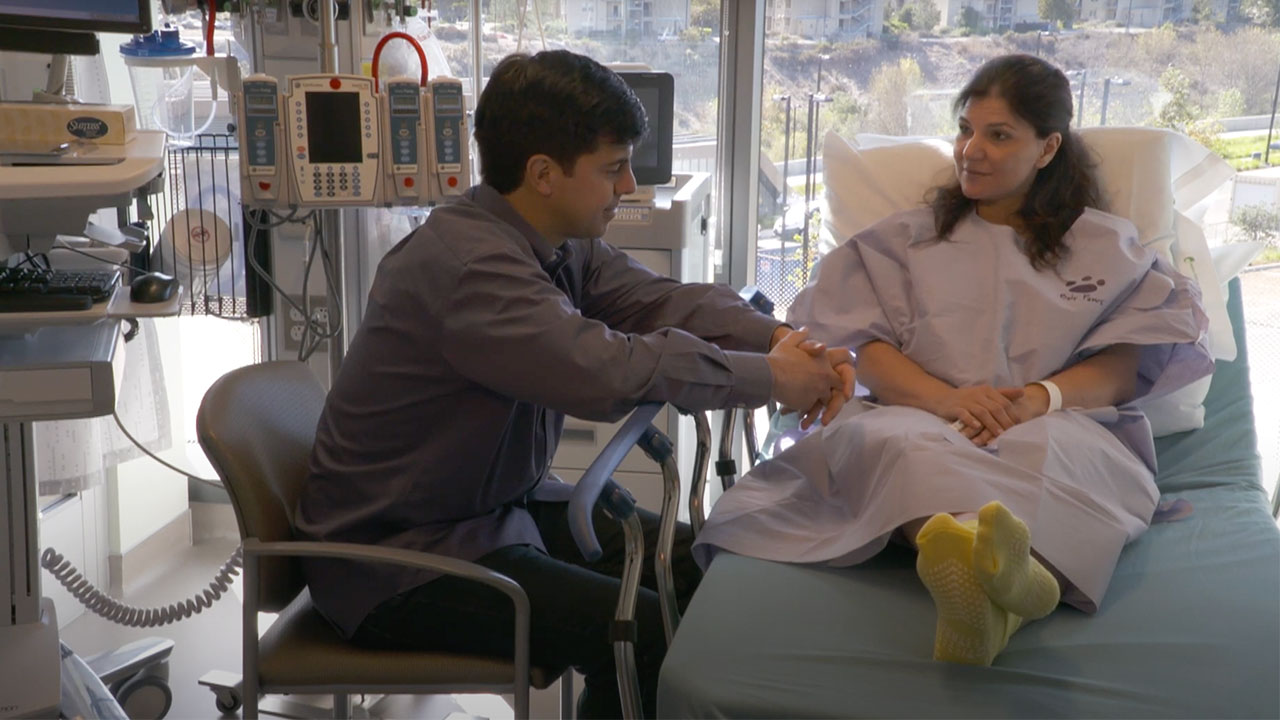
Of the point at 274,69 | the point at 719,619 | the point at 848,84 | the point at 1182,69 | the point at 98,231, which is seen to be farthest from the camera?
the point at 848,84

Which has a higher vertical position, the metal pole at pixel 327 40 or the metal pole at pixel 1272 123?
the metal pole at pixel 327 40

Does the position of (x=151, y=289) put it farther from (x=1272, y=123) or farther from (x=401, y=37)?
(x=1272, y=123)

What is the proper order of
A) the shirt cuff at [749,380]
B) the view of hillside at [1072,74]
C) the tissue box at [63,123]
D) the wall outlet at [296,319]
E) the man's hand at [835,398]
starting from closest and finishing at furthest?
the shirt cuff at [749,380] → the man's hand at [835,398] → the tissue box at [63,123] → the wall outlet at [296,319] → the view of hillside at [1072,74]

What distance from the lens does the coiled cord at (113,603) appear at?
2.57 metres

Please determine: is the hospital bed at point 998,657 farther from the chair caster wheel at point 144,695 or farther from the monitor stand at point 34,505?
the chair caster wheel at point 144,695

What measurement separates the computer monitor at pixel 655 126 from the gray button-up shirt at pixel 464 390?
100cm

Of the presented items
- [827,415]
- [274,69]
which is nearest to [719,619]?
[827,415]

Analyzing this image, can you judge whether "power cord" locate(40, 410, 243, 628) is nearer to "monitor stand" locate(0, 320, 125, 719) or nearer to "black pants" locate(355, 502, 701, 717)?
"monitor stand" locate(0, 320, 125, 719)

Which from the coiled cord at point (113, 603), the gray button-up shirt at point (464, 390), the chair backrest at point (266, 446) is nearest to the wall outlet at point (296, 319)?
the coiled cord at point (113, 603)

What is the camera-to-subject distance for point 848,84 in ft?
10.3

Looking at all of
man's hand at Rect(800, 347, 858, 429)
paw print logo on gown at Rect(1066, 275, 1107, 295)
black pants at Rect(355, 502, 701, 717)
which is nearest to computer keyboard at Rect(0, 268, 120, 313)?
black pants at Rect(355, 502, 701, 717)

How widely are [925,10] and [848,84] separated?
0.83 feet

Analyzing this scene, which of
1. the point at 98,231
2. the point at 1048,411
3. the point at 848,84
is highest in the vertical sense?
the point at 848,84

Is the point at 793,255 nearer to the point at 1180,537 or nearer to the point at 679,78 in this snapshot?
the point at 679,78
